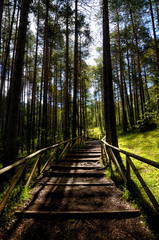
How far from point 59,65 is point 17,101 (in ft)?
52.6

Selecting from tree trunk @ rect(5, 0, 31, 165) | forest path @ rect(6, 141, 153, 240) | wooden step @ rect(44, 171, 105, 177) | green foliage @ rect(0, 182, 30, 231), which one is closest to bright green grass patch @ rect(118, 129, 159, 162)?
wooden step @ rect(44, 171, 105, 177)

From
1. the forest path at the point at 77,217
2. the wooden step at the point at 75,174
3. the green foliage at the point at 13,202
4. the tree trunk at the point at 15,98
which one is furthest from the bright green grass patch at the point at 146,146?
the tree trunk at the point at 15,98

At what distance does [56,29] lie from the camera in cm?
1048

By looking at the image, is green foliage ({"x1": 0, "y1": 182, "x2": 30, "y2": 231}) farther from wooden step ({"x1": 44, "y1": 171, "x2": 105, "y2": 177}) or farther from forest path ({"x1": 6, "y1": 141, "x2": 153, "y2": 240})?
wooden step ({"x1": 44, "y1": 171, "x2": 105, "y2": 177})

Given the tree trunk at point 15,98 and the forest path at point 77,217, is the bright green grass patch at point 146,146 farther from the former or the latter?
the tree trunk at point 15,98

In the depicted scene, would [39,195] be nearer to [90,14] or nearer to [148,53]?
[90,14]

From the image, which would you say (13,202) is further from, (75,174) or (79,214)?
(75,174)

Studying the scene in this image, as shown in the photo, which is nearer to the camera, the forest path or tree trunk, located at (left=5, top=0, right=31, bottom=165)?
the forest path

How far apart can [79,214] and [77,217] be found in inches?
2.7

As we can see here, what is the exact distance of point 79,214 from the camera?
7.23 ft

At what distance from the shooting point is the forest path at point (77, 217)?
1.80 metres

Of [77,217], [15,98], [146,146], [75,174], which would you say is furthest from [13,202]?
[146,146]

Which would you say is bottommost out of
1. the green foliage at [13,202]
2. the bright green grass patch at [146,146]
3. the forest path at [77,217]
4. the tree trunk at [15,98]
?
the forest path at [77,217]

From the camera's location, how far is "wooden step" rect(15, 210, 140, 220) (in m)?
2.20
